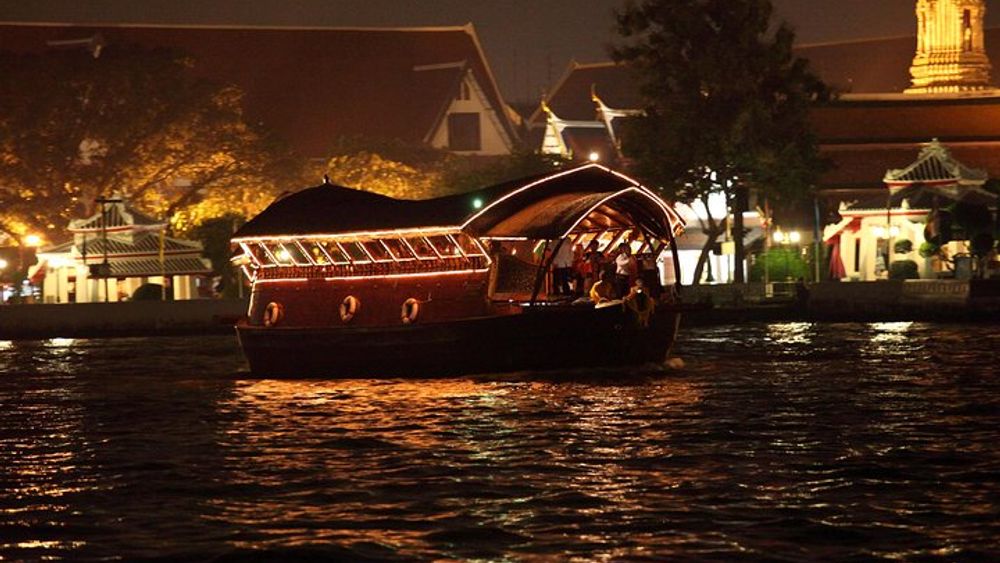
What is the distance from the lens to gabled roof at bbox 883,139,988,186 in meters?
68.0

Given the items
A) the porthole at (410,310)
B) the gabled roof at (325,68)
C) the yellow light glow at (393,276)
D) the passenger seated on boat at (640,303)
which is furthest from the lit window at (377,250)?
the gabled roof at (325,68)

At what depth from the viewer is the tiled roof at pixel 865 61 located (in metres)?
110

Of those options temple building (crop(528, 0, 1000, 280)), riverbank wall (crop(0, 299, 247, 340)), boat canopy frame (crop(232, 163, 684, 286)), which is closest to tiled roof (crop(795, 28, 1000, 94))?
temple building (crop(528, 0, 1000, 280))

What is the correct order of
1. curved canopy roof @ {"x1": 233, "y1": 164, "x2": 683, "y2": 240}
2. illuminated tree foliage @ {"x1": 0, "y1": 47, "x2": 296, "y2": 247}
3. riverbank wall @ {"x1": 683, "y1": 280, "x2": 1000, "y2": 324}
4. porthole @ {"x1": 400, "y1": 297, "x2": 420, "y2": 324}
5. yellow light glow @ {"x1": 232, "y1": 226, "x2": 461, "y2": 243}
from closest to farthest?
curved canopy roof @ {"x1": 233, "y1": 164, "x2": 683, "y2": 240} < yellow light glow @ {"x1": 232, "y1": 226, "x2": 461, "y2": 243} < porthole @ {"x1": 400, "y1": 297, "x2": 420, "y2": 324} < riverbank wall @ {"x1": 683, "y1": 280, "x2": 1000, "y2": 324} < illuminated tree foliage @ {"x1": 0, "y1": 47, "x2": 296, "y2": 247}

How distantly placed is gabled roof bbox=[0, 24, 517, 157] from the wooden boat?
55.9 meters

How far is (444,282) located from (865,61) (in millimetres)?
84659

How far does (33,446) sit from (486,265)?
400 inches

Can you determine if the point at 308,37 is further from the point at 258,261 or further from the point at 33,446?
the point at 33,446

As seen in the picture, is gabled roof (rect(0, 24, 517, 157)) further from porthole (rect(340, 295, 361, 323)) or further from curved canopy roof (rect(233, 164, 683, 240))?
porthole (rect(340, 295, 361, 323))

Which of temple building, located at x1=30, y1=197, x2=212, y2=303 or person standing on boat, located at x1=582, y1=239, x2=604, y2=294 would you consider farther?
temple building, located at x1=30, y1=197, x2=212, y2=303

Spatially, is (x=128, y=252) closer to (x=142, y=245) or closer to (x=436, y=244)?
(x=142, y=245)

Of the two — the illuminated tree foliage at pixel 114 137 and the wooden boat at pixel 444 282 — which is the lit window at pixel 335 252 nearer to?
the wooden boat at pixel 444 282

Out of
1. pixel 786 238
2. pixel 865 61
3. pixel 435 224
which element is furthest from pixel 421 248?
pixel 865 61

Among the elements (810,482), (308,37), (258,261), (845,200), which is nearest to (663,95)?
(845,200)
